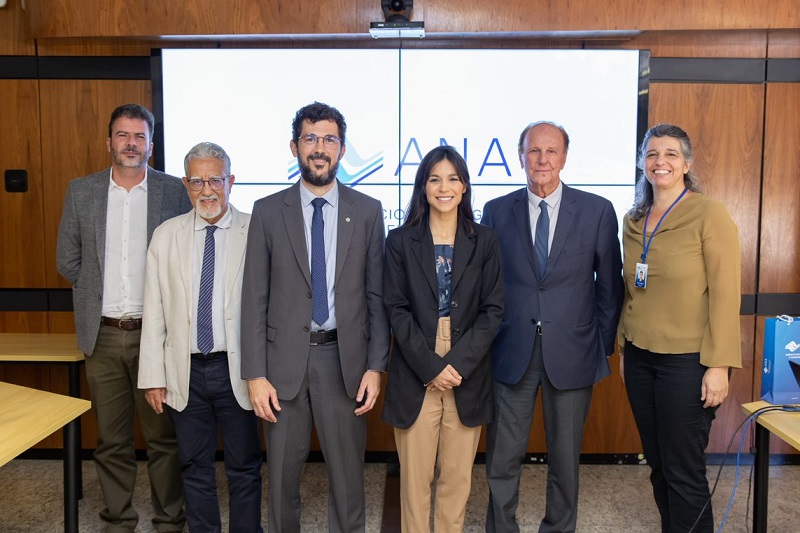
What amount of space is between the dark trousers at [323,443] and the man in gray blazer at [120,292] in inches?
30.1

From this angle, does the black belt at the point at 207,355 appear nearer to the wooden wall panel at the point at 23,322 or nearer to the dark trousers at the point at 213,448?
the dark trousers at the point at 213,448

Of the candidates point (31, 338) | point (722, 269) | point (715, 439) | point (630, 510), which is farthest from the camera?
point (715, 439)

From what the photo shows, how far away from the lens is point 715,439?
163 inches

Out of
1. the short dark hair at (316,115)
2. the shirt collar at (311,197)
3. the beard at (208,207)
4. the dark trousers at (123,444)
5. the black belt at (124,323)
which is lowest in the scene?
the dark trousers at (123,444)

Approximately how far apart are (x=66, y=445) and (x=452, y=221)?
1.80 metres

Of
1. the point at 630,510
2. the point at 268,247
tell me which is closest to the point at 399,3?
the point at 268,247

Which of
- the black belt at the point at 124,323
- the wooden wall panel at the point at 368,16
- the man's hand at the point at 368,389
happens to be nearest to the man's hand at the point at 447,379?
the man's hand at the point at 368,389

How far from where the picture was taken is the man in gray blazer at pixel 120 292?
3074mm

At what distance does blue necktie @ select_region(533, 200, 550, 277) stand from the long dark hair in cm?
32

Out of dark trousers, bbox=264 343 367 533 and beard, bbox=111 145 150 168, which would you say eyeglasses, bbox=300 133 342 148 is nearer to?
dark trousers, bbox=264 343 367 533

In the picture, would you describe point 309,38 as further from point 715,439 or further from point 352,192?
point 715,439

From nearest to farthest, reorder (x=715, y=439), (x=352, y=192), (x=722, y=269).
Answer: (x=722, y=269) < (x=352, y=192) < (x=715, y=439)

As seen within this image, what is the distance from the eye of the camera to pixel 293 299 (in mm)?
2605

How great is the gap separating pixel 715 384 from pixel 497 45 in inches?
90.8
